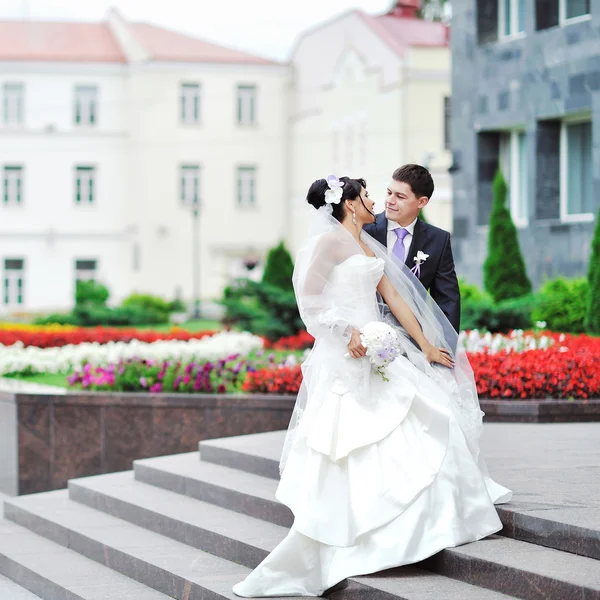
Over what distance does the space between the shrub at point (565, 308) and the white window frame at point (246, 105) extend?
30611mm

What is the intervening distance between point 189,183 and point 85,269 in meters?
5.32

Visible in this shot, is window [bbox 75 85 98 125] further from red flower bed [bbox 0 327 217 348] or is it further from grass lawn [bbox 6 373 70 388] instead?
grass lawn [bbox 6 373 70 388]

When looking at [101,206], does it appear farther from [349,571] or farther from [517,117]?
[349,571]

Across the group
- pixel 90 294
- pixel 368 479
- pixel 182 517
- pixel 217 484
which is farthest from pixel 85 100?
pixel 368 479

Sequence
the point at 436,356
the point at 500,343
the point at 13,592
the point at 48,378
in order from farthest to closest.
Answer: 1. the point at 48,378
2. the point at 500,343
3. the point at 13,592
4. the point at 436,356

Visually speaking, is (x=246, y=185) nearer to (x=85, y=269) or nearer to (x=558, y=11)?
(x=85, y=269)

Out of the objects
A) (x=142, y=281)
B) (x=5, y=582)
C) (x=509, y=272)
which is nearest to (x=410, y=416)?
(x=5, y=582)

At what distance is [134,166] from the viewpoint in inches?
1750

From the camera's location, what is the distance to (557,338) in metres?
13.0

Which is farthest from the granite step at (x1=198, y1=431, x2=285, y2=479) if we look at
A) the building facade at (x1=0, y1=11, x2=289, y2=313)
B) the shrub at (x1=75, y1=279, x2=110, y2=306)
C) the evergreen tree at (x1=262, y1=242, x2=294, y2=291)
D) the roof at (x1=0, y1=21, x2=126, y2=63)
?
the roof at (x1=0, y1=21, x2=126, y2=63)

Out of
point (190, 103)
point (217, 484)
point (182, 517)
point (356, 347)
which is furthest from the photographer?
point (190, 103)

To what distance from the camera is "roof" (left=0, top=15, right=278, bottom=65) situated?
44.3 m

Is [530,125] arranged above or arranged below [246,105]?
below

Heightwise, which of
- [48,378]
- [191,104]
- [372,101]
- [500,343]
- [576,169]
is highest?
[191,104]
